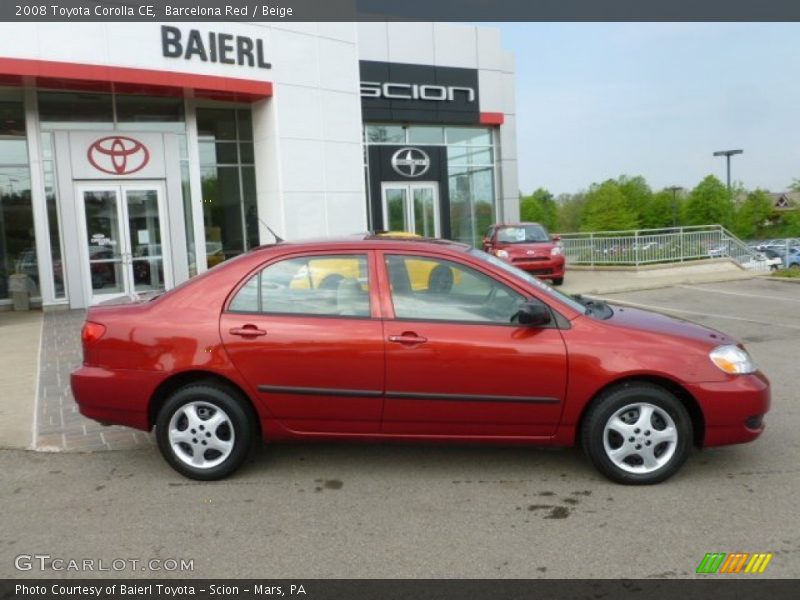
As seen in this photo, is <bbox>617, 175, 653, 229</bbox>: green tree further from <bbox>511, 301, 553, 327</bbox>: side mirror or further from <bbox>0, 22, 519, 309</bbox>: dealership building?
<bbox>511, 301, 553, 327</bbox>: side mirror

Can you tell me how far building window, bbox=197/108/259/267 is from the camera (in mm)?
16047

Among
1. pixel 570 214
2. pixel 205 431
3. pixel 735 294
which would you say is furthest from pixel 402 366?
pixel 570 214

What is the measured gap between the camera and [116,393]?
4.52 m

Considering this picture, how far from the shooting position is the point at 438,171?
840 inches

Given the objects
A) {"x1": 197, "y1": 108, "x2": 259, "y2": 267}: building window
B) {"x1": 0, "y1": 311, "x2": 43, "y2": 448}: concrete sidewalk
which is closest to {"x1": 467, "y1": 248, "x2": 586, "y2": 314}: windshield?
{"x1": 0, "y1": 311, "x2": 43, "y2": 448}: concrete sidewalk

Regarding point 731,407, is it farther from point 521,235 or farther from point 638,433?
point 521,235

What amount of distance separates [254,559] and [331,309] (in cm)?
160

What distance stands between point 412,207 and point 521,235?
14.9ft

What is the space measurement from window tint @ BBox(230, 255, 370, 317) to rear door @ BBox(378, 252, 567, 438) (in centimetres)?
23

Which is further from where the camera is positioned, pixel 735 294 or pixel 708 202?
pixel 708 202

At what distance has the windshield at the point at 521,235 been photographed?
1730 cm

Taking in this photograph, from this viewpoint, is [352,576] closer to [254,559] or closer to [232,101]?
[254,559]

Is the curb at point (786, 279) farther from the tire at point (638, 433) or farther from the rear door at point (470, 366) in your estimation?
the rear door at point (470, 366)

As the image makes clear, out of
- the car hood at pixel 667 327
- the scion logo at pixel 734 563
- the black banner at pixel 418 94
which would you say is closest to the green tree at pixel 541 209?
the black banner at pixel 418 94
